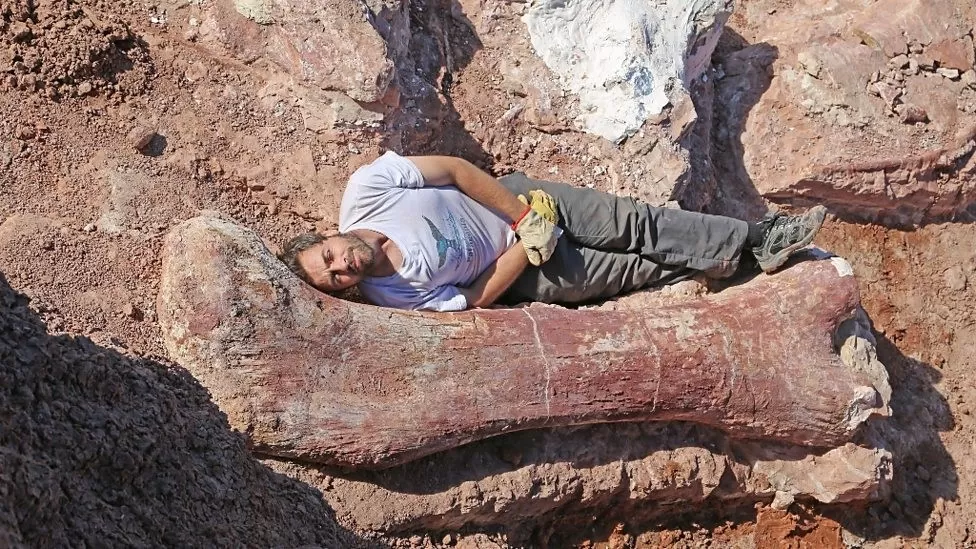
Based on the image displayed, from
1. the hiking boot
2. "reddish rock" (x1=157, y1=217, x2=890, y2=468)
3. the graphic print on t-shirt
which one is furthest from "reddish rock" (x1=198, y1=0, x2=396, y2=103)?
the hiking boot

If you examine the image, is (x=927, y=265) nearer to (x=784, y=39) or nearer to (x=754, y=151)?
(x=754, y=151)

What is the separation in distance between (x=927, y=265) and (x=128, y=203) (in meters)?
3.43

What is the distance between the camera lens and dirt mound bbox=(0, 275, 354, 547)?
1.87 m

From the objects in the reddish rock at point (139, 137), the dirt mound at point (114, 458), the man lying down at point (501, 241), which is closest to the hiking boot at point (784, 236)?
the man lying down at point (501, 241)

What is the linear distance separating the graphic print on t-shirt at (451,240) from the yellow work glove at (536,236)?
20 cm

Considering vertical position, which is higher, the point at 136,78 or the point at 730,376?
the point at 136,78

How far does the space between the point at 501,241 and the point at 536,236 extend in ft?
0.42

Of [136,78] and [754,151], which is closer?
[136,78]

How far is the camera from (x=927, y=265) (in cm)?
425

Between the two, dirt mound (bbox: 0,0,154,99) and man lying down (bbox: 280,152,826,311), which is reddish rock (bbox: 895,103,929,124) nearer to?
man lying down (bbox: 280,152,826,311)

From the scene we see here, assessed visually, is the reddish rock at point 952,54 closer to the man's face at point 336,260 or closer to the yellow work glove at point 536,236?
the yellow work glove at point 536,236

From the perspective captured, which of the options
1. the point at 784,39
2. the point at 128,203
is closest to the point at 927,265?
the point at 784,39

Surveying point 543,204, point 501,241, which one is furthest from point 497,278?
point 543,204

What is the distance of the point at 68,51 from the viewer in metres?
3.08
